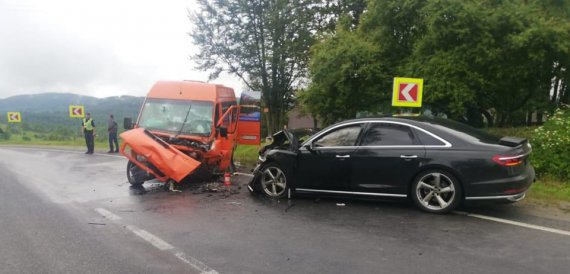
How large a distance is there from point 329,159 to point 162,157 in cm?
332

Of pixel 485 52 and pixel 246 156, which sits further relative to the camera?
pixel 246 156

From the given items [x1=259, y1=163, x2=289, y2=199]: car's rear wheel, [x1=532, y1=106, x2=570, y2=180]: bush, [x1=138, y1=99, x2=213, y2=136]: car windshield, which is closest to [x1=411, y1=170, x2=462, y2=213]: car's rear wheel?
[x1=259, y1=163, x2=289, y2=199]: car's rear wheel

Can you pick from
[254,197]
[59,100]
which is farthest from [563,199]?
[59,100]

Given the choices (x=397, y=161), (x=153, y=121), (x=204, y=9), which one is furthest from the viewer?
(x=204, y=9)

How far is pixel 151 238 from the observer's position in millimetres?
5562

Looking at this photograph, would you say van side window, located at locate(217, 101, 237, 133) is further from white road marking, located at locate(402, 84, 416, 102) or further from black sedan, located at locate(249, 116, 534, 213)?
white road marking, located at locate(402, 84, 416, 102)

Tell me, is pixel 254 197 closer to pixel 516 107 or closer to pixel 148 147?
pixel 148 147

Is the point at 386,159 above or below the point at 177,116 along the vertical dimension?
below

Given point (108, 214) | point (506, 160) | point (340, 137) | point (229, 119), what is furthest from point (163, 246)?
point (229, 119)

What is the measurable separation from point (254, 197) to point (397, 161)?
2729 mm

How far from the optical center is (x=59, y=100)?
12962 centimetres

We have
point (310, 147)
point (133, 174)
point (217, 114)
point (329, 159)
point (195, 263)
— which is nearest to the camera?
point (195, 263)

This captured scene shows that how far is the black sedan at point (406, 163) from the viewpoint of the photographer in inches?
244

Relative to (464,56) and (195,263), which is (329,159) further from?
(464,56)
